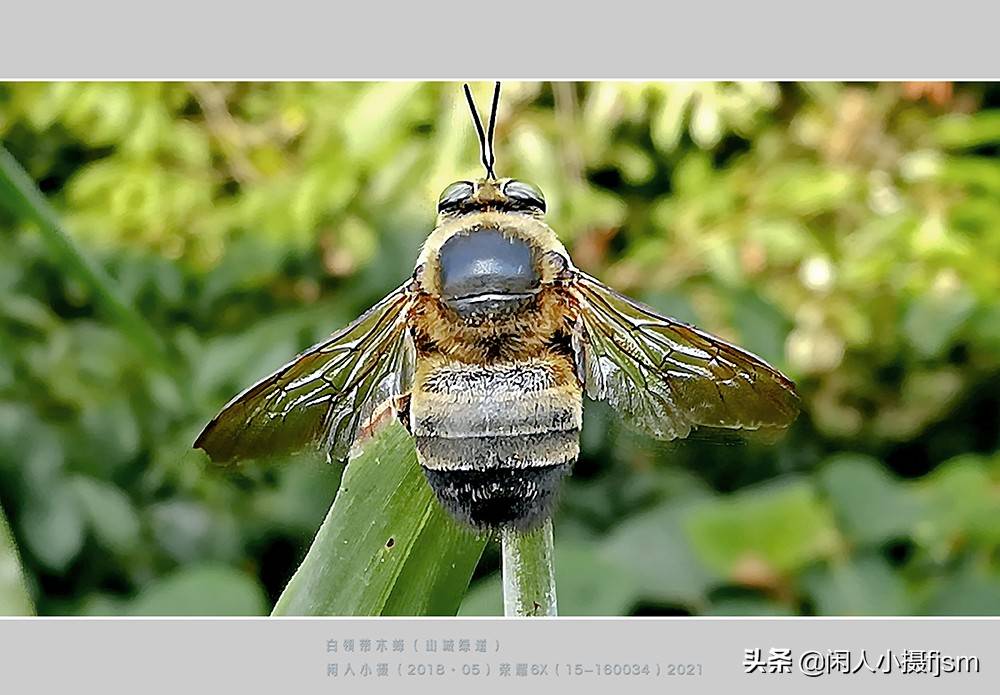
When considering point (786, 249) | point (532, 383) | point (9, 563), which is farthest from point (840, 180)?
point (9, 563)

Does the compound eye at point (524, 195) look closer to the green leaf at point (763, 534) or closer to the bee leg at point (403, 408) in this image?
the bee leg at point (403, 408)

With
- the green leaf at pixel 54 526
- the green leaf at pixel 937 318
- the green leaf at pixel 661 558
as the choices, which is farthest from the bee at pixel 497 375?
the green leaf at pixel 937 318

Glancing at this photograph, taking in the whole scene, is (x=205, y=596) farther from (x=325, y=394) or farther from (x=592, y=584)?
(x=325, y=394)

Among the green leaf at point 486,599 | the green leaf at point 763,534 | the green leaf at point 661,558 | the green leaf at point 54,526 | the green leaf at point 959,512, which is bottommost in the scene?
→ the green leaf at point 959,512

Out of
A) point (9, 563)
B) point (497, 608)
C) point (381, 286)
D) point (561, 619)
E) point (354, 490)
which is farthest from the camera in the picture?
point (381, 286)

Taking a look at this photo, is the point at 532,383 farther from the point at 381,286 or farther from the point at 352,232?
the point at 352,232

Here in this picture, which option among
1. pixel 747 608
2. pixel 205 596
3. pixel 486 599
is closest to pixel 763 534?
pixel 747 608
